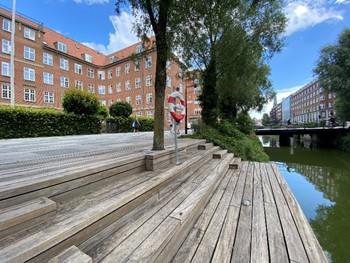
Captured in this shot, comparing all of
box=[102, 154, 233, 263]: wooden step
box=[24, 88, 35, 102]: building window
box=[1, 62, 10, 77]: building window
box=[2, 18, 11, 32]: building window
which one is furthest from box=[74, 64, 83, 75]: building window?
box=[102, 154, 233, 263]: wooden step

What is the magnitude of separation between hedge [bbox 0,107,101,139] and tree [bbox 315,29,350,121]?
2209 cm

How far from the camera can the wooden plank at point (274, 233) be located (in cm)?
200

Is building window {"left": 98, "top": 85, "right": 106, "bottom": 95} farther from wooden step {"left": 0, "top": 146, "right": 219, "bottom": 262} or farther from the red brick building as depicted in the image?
wooden step {"left": 0, "top": 146, "right": 219, "bottom": 262}

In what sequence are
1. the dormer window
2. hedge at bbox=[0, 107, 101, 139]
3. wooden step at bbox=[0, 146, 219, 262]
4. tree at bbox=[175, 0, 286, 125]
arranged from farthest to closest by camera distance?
the dormer window
hedge at bbox=[0, 107, 101, 139]
tree at bbox=[175, 0, 286, 125]
wooden step at bbox=[0, 146, 219, 262]

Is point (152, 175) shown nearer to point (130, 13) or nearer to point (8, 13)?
point (130, 13)

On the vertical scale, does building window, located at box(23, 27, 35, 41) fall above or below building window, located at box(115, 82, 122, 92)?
above

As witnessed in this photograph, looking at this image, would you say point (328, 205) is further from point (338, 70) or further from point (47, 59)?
point (47, 59)

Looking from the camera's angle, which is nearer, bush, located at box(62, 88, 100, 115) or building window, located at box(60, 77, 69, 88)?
bush, located at box(62, 88, 100, 115)

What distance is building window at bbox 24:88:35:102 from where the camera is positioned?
2523cm

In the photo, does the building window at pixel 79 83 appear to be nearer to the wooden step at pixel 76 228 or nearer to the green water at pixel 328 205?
the green water at pixel 328 205

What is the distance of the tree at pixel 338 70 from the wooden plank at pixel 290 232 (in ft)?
70.6

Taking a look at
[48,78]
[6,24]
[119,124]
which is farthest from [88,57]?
[119,124]

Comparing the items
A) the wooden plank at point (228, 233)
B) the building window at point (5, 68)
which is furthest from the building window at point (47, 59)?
the wooden plank at point (228, 233)

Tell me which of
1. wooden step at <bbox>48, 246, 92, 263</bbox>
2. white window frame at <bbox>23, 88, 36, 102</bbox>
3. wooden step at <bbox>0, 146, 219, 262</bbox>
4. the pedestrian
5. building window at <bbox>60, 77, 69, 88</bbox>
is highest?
building window at <bbox>60, 77, 69, 88</bbox>
